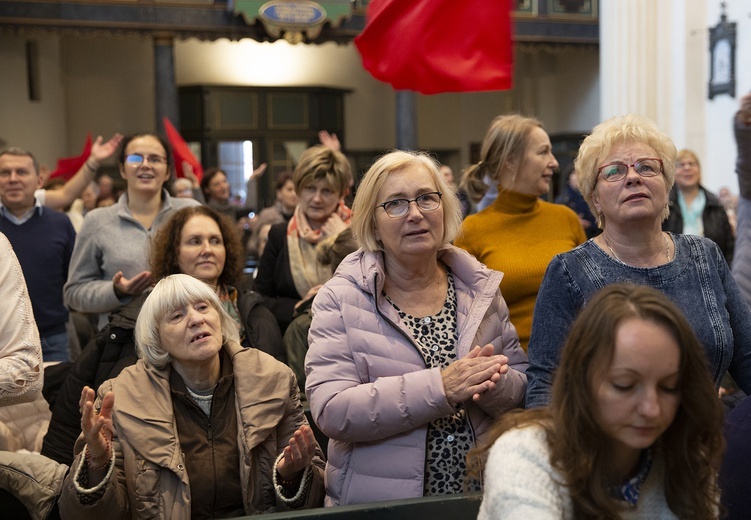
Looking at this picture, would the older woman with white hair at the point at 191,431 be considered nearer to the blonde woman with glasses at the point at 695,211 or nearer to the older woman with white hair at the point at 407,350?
the older woman with white hair at the point at 407,350

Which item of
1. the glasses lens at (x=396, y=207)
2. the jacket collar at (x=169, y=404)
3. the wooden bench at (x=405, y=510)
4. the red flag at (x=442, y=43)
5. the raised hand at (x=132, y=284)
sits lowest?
the wooden bench at (x=405, y=510)

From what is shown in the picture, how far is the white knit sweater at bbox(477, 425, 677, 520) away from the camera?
5.78 ft

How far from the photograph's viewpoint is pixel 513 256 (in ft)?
11.7

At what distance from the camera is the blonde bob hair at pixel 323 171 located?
4.55 metres

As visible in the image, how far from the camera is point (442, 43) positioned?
4.20 metres

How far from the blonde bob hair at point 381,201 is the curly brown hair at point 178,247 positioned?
3.54ft

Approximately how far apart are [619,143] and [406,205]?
0.62 m

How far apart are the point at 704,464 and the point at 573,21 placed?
14368mm

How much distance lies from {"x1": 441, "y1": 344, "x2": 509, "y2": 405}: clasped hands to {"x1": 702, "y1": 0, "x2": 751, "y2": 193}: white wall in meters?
9.95

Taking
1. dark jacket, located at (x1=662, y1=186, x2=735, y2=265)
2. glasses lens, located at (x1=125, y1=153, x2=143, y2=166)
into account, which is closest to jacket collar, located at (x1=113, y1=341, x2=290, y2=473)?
glasses lens, located at (x1=125, y1=153, x2=143, y2=166)

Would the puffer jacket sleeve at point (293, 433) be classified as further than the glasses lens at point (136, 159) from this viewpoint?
No

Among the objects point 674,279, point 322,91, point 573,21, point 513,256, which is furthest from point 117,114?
point 674,279

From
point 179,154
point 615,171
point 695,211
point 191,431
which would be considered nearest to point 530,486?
point 615,171

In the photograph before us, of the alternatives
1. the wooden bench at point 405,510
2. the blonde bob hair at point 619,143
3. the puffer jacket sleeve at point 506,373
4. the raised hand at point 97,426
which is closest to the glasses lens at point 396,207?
the puffer jacket sleeve at point 506,373
